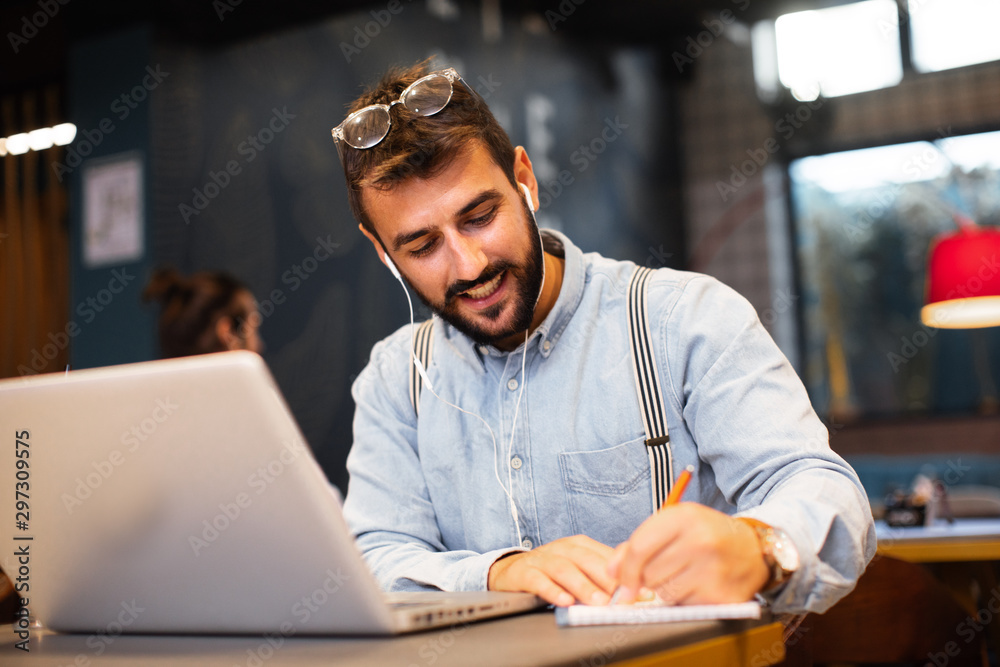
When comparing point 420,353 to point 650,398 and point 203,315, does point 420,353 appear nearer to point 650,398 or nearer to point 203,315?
point 650,398

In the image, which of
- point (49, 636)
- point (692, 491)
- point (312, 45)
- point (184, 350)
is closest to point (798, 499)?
point (692, 491)

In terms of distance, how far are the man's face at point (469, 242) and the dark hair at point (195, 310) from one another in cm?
185

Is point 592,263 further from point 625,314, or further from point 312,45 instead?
point 312,45

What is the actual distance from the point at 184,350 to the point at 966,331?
4.25 metres

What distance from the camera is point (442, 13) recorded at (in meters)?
4.14

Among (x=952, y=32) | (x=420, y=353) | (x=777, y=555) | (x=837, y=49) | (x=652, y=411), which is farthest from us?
(x=837, y=49)

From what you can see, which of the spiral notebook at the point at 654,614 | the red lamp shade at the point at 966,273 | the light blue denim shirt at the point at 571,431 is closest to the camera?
the spiral notebook at the point at 654,614

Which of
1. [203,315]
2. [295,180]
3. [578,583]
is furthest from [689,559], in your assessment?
[295,180]

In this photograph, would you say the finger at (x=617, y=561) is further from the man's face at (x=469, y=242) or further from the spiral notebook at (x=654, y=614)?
the man's face at (x=469, y=242)

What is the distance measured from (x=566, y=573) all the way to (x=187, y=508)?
0.36 metres

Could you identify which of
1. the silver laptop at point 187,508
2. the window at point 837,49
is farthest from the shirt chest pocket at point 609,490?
the window at point 837,49

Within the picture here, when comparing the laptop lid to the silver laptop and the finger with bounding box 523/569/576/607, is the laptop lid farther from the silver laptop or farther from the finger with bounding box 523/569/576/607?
the finger with bounding box 523/569/576/607

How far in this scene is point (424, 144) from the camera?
1.28 metres

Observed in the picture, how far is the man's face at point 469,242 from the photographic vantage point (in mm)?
1291
